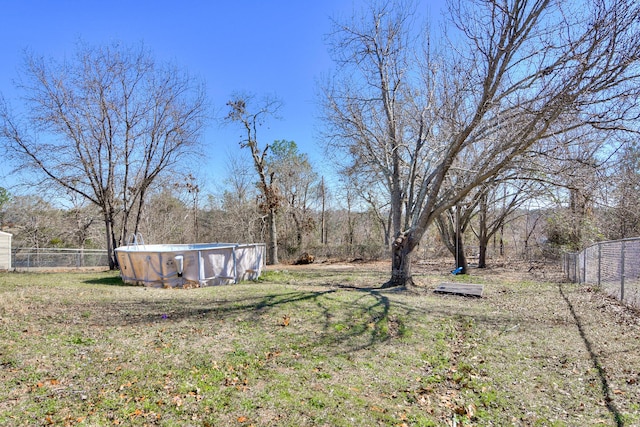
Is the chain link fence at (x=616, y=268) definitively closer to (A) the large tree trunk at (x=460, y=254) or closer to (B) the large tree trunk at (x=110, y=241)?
(A) the large tree trunk at (x=460, y=254)

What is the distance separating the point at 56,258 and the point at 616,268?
2326cm

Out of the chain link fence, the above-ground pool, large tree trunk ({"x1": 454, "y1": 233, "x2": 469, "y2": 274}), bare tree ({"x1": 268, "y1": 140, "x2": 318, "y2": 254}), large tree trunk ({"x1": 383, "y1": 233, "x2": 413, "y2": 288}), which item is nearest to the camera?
the chain link fence

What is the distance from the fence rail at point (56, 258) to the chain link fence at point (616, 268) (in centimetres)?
2052

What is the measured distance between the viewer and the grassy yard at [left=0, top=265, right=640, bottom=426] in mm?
3275

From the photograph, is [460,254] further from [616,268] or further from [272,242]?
[272,242]

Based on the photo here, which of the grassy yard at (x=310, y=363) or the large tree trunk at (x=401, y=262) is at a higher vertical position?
the large tree trunk at (x=401, y=262)

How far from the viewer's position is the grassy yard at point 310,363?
10.7 ft

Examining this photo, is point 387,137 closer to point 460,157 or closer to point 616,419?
point 460,157

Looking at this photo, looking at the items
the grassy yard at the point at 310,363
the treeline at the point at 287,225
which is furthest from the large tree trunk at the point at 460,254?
the grassy yard at the point at 310,363

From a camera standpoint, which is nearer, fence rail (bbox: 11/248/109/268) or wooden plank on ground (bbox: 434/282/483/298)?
wooden plank on ground (bbox: 434/282/483/298)

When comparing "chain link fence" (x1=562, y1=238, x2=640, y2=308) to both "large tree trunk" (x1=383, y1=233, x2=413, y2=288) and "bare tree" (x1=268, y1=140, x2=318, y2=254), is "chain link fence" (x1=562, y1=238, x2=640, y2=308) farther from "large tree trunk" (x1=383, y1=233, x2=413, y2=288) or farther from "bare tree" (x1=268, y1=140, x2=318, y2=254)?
"bare tree" (x1=268, y1=140, x2=318, y2=254)

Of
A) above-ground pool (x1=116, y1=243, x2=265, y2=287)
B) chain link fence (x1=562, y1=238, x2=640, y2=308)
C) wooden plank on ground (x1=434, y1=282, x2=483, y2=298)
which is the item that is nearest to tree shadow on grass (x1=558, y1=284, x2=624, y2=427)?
chain link fence (x1=562, y1=238, x2=640, y2=308)

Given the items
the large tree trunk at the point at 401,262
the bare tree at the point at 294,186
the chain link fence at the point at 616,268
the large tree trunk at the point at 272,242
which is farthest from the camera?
the bare tree at the point at 294,186

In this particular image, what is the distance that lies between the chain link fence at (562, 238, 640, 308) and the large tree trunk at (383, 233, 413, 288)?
4.42m
